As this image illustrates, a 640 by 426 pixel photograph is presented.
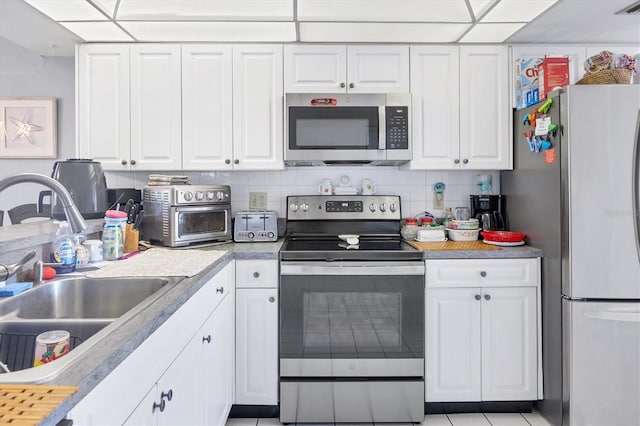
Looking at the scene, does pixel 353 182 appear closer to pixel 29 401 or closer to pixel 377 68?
pixel 377 68

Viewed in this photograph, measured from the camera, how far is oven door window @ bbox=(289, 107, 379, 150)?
2.30 m

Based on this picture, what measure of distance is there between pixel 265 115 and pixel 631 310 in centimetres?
214

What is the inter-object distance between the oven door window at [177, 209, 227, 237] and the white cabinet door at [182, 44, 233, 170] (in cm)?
30

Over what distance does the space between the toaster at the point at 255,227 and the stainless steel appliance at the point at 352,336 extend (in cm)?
37

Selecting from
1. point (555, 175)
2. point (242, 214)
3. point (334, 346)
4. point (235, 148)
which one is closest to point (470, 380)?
point (334, 346)

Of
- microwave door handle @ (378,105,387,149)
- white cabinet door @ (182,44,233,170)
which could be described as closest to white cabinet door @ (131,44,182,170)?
white cabinet door @ (182,44,233,170)

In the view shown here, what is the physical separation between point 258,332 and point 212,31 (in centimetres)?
171

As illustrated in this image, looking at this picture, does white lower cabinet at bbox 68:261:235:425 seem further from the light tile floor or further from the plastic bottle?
the plastic bottle

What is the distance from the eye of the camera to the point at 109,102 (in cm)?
238

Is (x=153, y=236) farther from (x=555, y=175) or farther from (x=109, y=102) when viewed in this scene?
(x=555, y=175)

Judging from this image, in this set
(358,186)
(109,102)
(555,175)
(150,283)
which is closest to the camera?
(150,283)

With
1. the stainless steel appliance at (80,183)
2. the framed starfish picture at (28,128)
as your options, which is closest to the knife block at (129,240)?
the stainless steel appliance at (80,183)

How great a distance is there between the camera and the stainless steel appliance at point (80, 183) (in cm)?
183

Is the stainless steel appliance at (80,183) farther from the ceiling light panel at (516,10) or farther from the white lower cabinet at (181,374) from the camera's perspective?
the ceiling light panel at (516,10)
